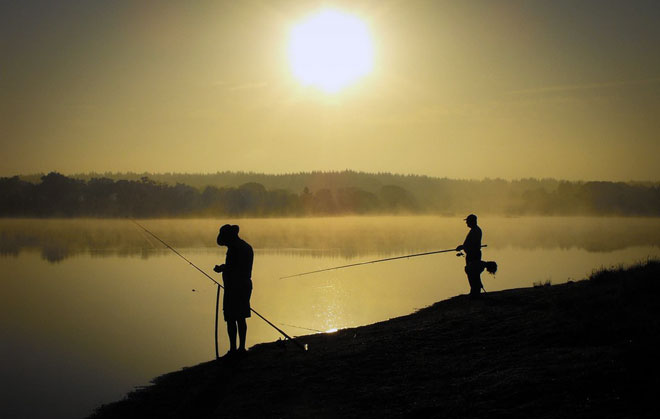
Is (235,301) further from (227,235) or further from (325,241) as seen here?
(325,241)

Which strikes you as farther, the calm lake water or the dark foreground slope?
the calm lake water

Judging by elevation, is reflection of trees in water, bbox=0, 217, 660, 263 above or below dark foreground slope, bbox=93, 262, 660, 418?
above

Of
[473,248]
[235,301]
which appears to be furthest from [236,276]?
[473,248]

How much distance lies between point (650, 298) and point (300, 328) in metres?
9.28

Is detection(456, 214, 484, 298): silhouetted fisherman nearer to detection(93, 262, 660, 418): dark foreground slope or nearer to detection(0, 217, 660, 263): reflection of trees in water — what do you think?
detection(93, 262, 660, 418): dark foreground slope

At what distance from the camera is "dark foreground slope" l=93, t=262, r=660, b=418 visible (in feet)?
21.6

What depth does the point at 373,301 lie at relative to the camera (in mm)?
22125

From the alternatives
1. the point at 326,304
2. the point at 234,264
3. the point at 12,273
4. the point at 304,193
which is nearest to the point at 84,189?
the point at 304,193

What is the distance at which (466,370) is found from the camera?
8242mm

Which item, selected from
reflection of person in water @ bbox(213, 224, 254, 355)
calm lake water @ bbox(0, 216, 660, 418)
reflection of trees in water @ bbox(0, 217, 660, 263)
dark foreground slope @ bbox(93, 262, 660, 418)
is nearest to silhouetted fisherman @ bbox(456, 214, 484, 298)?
dark foreground slope @ bbox(93, 262, 660, 418)

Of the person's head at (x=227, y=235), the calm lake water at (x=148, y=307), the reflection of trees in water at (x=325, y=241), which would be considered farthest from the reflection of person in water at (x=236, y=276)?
the reflection of trees in water at (x=325, y=241)

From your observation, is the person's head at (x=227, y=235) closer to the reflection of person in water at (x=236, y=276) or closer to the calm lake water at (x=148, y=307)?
the reflection of person in water at (x=236, y=276)

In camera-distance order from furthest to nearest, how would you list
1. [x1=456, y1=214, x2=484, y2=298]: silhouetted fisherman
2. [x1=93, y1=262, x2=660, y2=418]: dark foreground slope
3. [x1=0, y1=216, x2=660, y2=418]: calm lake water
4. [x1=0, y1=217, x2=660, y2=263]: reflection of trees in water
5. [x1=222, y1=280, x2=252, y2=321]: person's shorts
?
1. [x1=0, y1=217, x2=660, y2=263]: reflection of trees in water
2. [x1=456, y1=214, x2=484, y2=298]: silhouetted fisherman
3. [x1=0, y1=216, x2=660, y2=418]: calm lake water
4. [x1=222, y1=280, x2=252, y2=321]: person's shorts
5. [x1=93, y1=262, x2=660, y2=418]: dark foreground slope

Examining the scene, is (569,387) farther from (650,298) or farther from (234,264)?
(234,264)
